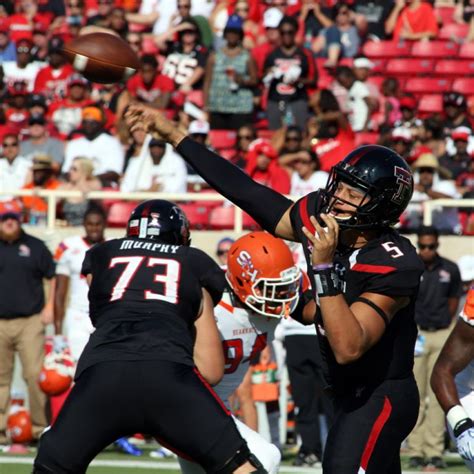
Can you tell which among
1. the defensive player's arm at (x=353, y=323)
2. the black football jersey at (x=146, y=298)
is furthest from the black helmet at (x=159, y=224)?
the defensive player's arm at (x=353, y=323)

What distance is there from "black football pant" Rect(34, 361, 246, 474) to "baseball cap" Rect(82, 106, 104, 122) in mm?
7544

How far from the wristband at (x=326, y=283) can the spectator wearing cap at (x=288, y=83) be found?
852cm

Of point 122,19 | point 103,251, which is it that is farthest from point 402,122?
point 103,251

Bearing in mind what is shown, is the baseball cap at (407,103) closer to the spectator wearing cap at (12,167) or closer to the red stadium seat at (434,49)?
the red stadium seat at (434,49)

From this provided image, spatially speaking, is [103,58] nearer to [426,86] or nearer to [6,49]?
[6,49]

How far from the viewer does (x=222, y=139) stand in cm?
1262

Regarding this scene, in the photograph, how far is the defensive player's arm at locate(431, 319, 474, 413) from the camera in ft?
15.2

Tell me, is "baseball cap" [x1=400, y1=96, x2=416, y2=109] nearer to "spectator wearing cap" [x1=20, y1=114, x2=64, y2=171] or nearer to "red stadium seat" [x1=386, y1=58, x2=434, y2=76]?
"red stadium seat" [x1=386, y1=58, x2=434, y2=76]

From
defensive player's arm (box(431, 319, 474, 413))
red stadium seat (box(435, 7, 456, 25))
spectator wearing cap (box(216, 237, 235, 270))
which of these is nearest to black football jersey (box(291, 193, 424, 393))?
defensive player's arm (box(431, 319, 474, 413))

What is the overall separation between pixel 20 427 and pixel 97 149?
3177mm

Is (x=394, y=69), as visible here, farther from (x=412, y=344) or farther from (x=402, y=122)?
(x=412, y=344)

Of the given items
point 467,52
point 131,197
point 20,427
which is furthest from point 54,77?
point 20,427

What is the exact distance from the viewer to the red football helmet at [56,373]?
866 cm

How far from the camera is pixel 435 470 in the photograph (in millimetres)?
8445
